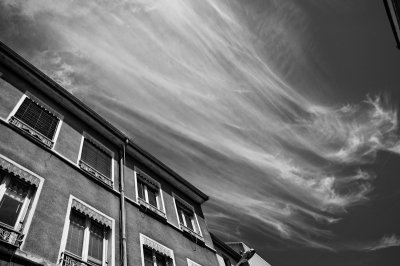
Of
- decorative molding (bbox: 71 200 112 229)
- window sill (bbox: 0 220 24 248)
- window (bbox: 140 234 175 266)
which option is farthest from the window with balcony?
window sill (bbox: 0 220 24 248)

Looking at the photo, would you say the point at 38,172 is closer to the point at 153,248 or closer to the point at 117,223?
the point at 117,223

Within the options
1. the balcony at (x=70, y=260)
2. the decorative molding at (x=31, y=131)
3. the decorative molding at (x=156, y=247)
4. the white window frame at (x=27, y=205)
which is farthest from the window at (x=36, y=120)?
the decorative molding at (x=156, y=247)

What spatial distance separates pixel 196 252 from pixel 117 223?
458 centimetres

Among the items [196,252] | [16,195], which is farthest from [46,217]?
[196,252]

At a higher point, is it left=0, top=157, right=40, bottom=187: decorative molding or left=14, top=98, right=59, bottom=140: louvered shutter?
left=14, top=98, right=59, bottom=140: louvered shutter

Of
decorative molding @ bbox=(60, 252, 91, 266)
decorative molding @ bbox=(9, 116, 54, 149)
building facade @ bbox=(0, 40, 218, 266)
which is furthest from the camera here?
decorative molding @ bbox=(9, 116, 54, 149)

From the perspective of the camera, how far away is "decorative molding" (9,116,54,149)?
8.66 m

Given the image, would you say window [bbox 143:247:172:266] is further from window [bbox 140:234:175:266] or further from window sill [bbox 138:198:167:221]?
window sill [bbox 138:198:167:221]

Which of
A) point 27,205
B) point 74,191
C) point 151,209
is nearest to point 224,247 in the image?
point 151,209

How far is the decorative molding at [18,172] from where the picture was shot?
→ 24.4 feet

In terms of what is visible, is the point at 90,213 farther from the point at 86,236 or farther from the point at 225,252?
the point at 225,252

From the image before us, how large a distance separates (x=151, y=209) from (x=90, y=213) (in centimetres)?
330

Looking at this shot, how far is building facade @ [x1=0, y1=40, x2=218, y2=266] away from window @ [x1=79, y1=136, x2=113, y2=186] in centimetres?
4

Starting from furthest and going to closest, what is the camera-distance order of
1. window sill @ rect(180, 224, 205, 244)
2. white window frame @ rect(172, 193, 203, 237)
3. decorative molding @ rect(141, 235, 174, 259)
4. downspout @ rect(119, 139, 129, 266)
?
white window frame @ rect(172, 193, 203, 237)
window sill @ rect(180, 224, 205, 244)
decorative molding @ rect(141, 235, 174, 259)
downspout @ rect(119, 139, 129, 266)
